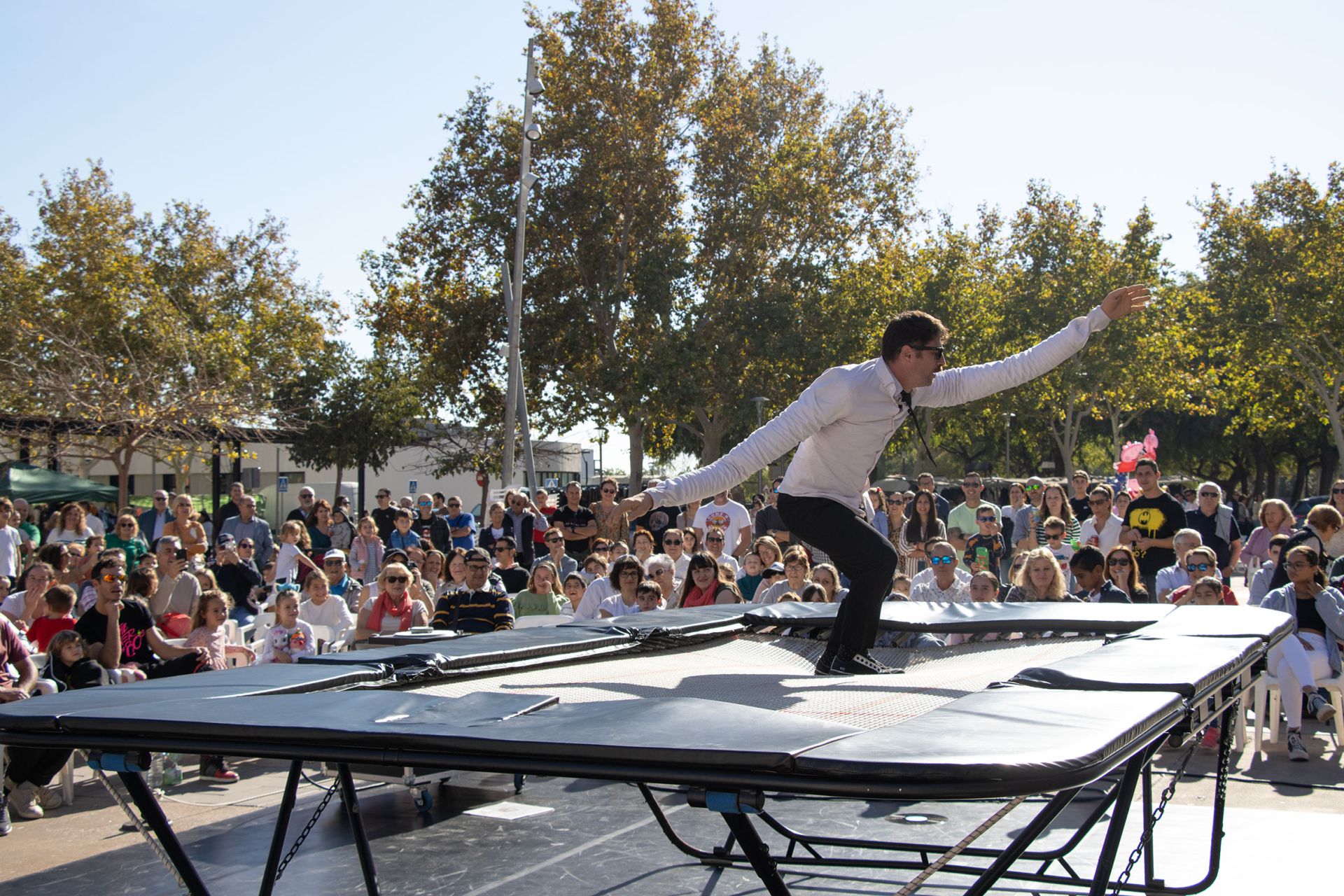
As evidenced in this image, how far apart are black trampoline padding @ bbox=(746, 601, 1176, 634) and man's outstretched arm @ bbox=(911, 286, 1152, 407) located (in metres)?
1.23

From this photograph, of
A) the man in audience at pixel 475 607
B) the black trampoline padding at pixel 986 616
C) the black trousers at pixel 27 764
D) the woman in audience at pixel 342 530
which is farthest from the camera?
the woman in audience at pixel 342 530

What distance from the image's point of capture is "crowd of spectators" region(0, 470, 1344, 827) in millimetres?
6762

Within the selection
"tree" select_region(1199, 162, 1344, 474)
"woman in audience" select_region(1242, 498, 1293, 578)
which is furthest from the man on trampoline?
"tree" select_region(1199, 162, 1344, 474)

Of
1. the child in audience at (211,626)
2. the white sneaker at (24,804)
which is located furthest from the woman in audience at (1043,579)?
the white sneaker at (24,804)

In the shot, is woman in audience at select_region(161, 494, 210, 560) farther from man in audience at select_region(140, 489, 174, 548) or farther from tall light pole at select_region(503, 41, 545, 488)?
tall light pole at select_region(503, 41, 545, 488)

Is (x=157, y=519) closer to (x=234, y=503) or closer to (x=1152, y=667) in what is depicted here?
(x=234, y=503)

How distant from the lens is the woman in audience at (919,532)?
946 cm

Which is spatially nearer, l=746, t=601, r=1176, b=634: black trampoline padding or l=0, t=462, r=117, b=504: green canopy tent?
l=746, t=601, r=1176, b=634: black trampoline padding

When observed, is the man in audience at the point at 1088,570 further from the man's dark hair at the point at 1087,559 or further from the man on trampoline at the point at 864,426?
the man on trampoline at the point at 864,426

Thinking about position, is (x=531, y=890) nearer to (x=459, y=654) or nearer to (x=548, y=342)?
(x=459, y=654)

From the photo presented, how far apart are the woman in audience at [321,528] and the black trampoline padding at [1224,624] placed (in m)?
8.79

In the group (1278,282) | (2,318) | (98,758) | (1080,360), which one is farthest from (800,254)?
(98,758)

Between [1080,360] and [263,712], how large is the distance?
33.2 metres

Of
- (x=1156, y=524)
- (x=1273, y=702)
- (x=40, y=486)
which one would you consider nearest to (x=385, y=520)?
(x=1156, y=524)
